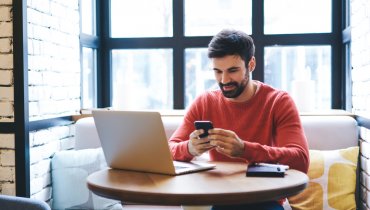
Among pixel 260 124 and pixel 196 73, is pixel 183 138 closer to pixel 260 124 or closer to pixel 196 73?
pixel 260 124

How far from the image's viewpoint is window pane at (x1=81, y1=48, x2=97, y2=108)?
3586mm

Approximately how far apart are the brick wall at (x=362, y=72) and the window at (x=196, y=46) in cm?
44

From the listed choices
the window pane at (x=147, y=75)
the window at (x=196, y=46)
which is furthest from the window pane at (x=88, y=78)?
the window pane at (x=147, y=75)

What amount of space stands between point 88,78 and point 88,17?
464 millimetres

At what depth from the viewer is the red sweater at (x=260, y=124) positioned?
1952mm

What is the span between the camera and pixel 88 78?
12.0ft

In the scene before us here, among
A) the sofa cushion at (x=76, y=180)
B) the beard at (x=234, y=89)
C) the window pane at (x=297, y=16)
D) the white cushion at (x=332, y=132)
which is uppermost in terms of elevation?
the window pane at (x=297, y=16)

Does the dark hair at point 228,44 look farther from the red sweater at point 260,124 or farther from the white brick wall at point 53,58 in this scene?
the white brick wall at point 53,58

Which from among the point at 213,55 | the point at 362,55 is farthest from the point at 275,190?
the point at 362,55

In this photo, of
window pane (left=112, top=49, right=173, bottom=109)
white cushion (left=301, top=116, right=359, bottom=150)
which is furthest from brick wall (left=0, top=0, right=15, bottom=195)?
white cushion (left=301, top=116, right=359, bottom=150)

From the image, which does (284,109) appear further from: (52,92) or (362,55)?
(52,92)

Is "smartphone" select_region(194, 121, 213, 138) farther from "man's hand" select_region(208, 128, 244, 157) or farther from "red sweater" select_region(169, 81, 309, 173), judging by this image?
"red sweater" select_region(169, 81, 309, 173)

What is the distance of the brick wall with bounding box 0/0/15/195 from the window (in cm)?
101

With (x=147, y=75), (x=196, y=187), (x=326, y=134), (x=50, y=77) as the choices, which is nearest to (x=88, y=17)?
(x=147, y=75)
